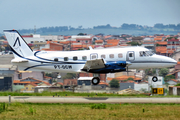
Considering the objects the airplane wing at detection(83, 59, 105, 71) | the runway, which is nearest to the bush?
the runway

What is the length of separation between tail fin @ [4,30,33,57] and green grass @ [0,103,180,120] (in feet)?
26.1

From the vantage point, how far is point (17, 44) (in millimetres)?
33219

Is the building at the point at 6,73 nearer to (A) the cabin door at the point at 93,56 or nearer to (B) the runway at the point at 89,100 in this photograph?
(A) the cabin door at the point at 93,56

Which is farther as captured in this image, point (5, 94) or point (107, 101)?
point (5, 94)

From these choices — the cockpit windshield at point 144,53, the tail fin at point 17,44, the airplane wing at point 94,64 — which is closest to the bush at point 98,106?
the airplane wing at point 94,64

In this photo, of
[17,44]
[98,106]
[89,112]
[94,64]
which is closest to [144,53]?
[94,64]

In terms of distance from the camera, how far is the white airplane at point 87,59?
31844 mm

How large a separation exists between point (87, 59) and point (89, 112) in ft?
31.3

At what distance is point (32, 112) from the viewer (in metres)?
23.0

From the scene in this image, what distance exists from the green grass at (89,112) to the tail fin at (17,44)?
796 cm

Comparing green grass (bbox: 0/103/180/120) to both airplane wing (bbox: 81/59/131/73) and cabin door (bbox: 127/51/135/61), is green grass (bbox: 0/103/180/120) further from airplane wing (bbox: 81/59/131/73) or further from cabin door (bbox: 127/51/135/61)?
cabin door (bbox: 127/51/135/61)

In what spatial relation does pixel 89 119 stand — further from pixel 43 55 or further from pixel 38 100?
pixel 43 55

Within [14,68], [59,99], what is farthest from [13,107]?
[14,68]

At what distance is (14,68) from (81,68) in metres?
72.7
